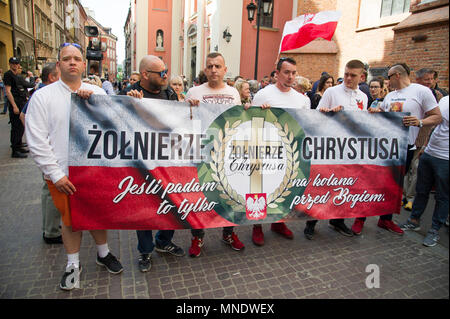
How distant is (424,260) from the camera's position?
3352mm

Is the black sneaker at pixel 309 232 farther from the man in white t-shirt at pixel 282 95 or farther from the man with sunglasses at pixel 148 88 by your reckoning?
the man with sunglasses at pixel 148 88

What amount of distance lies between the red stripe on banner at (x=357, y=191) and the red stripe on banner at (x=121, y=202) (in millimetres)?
1294

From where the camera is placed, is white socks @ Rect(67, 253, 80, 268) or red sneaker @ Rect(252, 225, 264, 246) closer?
white socks @ Rect(67, 253, 80, 268)

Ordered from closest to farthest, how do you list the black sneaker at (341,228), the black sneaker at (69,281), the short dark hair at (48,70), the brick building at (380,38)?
the black sneaker at (69,281), the black sneaker at (341,228), the short dark hair at (48,70), the brick building at (380,38)

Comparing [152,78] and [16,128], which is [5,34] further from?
[152,78]

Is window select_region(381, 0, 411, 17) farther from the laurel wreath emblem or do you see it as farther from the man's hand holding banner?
the laurel wreath emblem

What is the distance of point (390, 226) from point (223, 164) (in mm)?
2592

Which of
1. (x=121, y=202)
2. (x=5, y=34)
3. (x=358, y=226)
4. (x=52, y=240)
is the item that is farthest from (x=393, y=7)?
(x=5, y=34)

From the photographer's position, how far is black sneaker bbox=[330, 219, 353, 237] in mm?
3957

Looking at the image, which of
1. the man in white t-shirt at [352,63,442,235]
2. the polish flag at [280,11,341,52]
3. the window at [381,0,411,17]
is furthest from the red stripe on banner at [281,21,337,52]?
the window at [381,0,411,17]

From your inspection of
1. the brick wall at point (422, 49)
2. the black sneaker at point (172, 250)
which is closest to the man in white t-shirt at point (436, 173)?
the black sneaker at point (172, 250)

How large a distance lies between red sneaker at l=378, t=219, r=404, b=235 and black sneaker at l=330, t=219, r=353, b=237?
1.85 ft

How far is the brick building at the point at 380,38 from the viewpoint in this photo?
848 cm
